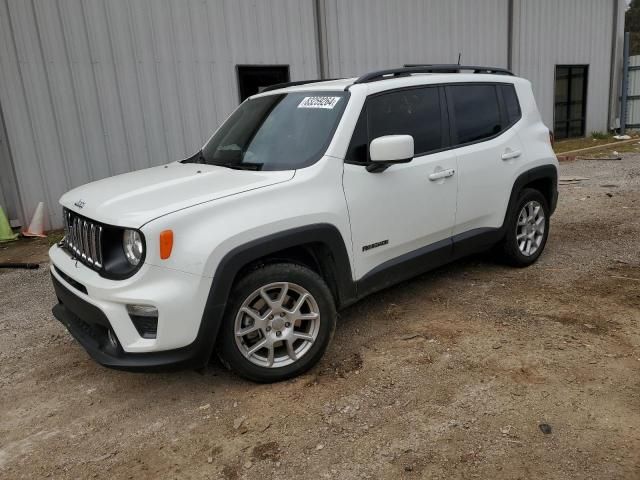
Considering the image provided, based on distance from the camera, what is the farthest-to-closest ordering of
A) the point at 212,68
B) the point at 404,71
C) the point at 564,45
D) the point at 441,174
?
the point at 564,45 → the point at 212,68 → the point at 404,71 → the point at 441,174

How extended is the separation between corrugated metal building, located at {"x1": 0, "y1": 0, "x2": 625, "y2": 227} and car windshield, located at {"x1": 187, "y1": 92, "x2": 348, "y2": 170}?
4.47 metres

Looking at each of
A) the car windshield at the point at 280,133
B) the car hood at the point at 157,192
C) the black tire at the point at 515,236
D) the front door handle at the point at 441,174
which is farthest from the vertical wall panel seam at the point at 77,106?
the black tire at the point at 515,236

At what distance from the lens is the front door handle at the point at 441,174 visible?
3971 mm

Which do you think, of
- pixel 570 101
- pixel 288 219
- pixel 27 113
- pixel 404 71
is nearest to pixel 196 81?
pixel 27 113

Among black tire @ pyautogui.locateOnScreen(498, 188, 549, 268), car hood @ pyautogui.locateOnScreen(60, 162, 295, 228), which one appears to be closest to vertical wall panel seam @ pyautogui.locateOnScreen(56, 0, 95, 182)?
car hood @ pyautogui.locateOnScreen(60, 162, 295, 228)

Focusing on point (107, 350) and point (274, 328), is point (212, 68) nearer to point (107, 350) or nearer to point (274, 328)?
point (274, 328)

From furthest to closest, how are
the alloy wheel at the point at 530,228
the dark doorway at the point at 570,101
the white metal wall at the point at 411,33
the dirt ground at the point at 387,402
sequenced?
1. the dark doorway at the point at 570,101
2. the white metal wall at the point at 411,33
3. the alloy wheel at the point at 530,228
4. the dirt ground at the point at 387,402

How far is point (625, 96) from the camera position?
55.7 feet

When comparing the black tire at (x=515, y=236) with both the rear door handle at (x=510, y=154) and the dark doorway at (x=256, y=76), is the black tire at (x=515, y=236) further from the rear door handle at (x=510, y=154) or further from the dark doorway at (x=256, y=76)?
the dark doorway at (x=256, y=76)

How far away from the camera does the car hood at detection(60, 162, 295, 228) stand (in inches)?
114

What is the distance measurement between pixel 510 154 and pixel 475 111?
0.50 meters

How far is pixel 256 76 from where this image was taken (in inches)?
380

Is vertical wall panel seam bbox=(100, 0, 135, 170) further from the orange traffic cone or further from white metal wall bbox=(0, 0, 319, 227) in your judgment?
the orange traffic cone

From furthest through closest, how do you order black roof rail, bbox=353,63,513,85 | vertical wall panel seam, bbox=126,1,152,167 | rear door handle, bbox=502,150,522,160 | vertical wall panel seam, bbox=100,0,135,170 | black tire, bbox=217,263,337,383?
vertical wall panel seam, bbox=126,1,152,167
vertical wall panel seam, bbox=100,0,135,170
rear door handle, bbox=502,150,522,160
black roof rail, bbox=353,63,513,85
black tire, bbox=217,263,337,383
